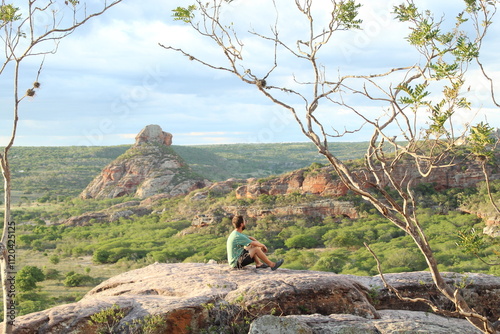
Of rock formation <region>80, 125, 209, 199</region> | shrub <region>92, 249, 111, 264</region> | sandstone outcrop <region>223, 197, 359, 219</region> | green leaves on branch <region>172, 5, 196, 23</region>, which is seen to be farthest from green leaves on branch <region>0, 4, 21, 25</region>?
rock formation <region>80, 125, 209, 199</region>

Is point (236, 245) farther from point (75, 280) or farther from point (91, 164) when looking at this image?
point (91, 164)

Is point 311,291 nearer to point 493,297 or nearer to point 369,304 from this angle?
point 369,304

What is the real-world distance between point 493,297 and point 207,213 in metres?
31.9

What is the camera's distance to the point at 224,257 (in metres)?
25.9

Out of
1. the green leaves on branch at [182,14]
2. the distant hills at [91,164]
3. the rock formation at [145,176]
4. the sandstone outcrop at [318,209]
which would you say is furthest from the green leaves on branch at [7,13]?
the distant hills at [91,164]

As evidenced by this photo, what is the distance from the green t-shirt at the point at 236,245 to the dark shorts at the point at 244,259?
0.05 metres

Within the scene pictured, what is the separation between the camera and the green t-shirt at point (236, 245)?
7148 mm

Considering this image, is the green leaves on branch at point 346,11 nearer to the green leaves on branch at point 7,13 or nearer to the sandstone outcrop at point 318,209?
the green leaves on branch at point 7,13

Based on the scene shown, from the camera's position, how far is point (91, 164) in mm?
84188

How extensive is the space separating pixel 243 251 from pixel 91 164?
3251 inches

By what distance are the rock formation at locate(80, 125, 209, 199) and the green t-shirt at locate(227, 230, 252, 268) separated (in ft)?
155

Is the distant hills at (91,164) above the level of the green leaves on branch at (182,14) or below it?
below

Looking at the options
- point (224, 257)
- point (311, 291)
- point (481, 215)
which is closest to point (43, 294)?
point (224, 257)

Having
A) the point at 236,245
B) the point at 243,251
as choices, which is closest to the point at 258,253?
the point at 243,251
